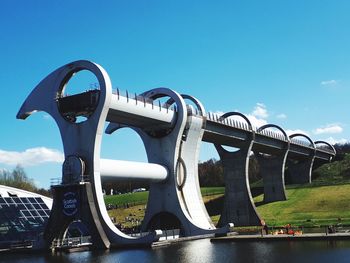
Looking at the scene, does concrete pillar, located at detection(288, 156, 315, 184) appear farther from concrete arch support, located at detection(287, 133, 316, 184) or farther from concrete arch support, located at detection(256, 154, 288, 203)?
concrete arch support, located at detection(256, 154, 288, 203)

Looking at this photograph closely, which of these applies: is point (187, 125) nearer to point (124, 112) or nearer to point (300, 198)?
point (124, 112)

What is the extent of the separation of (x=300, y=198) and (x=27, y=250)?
5517cm

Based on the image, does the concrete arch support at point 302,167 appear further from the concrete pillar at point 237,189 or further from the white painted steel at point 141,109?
the white painted steel at point 141,109

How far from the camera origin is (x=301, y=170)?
10725cm

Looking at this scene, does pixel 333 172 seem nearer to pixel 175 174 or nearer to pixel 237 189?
pixel 237 189

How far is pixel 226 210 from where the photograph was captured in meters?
71.4

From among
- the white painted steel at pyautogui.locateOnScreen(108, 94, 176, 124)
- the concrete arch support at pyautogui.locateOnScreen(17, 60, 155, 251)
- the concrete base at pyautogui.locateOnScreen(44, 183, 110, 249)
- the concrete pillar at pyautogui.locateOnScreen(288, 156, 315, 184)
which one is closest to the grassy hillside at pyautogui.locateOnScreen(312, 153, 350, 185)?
the concrete pillar at pyautogui.locateOnScreen(288, 156, 315, 184)

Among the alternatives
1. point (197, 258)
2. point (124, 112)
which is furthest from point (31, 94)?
point (197, 258)

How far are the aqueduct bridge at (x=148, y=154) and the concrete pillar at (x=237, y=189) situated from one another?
5.8 inches

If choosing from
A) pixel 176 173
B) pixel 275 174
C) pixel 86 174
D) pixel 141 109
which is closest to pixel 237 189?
pixel 275 174

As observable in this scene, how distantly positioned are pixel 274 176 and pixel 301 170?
21.6 metres

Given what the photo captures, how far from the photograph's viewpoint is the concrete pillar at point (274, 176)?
86.6 meters

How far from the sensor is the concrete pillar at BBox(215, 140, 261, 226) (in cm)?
6938

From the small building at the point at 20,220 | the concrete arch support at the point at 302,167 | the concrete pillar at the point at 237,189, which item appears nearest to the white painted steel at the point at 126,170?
the small building at the point at 20,220
